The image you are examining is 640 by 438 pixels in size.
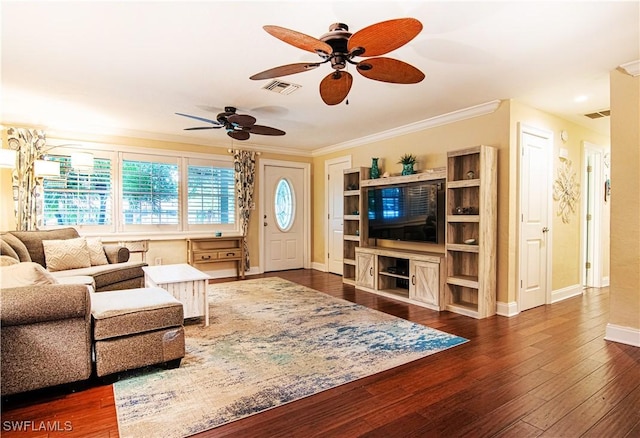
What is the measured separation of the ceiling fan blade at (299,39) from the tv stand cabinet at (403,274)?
2957 mm

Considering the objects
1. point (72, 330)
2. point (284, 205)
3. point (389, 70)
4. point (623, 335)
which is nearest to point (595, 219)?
point (623, 335)

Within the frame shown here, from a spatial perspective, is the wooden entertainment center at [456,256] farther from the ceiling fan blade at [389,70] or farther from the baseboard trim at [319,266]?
the ceiling fan blade at [389,70]

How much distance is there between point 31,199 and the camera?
187 inches

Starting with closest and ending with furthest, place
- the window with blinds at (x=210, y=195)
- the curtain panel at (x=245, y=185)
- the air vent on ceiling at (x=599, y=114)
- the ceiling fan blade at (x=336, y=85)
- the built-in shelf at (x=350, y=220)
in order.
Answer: the ceiling fan blade at (x=336, y=85)
the air vent on ceiling at (x=599, y=114)
the built-in shelf at (x=350, y=220)
the window with blinds at (x=210, y=195)
the curtain panel at (x=245, y=185)

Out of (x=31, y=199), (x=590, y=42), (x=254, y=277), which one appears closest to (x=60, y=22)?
(x=31, y=199)

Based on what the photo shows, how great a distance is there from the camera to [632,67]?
2.96m

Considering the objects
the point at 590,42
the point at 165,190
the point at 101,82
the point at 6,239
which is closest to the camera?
the point at 590,42

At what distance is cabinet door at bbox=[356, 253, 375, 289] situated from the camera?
16.8ft

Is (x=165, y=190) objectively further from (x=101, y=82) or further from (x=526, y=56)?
(x=526, y=56)

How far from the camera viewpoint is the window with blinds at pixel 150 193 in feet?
18.0

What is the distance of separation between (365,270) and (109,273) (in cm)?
339

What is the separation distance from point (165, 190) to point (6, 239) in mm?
2258

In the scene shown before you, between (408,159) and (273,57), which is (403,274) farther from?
(273,57)

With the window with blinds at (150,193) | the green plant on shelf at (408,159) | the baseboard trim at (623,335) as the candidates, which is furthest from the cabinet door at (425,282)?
the window with blinds at (150,193)
